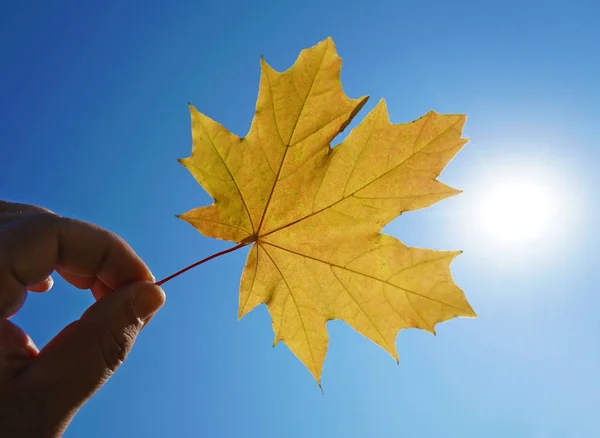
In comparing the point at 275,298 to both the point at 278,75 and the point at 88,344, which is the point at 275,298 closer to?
the point at 88,344

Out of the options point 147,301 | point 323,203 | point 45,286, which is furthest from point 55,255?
point 323,203

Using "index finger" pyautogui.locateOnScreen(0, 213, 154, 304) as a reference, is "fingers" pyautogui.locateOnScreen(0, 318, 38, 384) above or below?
below

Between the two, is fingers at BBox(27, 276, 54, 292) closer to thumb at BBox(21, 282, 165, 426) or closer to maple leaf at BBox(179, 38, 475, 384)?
thumb at BBox(21, 282, 165, 426)

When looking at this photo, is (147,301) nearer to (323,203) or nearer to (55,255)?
(55,255)

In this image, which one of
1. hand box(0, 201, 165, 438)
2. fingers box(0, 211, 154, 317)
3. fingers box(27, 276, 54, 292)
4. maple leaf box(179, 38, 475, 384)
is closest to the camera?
hand box(0, 201, 165, 438)

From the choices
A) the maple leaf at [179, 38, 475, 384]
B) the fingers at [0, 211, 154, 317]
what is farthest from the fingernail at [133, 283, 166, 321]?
the maple leaf at [179, 38, 475, 384]

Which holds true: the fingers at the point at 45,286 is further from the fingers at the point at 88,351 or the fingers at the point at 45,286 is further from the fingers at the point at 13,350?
the fingers at the point at 88,351

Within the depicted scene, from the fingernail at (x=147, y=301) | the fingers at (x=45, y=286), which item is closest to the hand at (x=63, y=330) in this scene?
the fingernail at (x=147, y=301)

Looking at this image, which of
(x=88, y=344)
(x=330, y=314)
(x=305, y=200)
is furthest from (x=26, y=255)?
(x=330, y=314)
